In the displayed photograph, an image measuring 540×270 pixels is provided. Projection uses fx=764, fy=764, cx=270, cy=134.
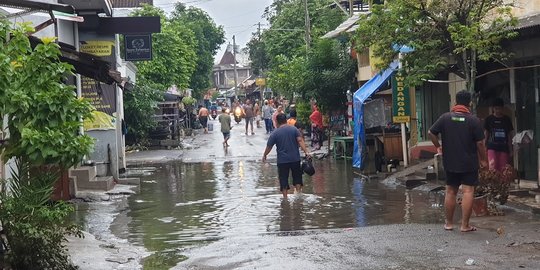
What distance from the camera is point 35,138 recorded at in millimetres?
7223

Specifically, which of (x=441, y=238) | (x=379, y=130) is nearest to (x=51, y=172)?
(x=441, y=238)

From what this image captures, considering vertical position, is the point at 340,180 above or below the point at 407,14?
below

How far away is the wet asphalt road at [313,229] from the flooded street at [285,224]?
0.05 feet

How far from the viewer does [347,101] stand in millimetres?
28766

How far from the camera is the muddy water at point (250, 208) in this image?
1142 cm

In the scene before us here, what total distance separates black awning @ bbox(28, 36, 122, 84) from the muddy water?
8.66ft

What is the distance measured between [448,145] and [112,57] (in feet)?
46.9

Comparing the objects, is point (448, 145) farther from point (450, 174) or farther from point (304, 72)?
point (304, 72)

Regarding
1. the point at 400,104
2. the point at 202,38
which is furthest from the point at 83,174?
the point at 202,38

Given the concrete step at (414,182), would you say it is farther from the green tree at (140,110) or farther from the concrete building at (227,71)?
the concrete building at (227,71)

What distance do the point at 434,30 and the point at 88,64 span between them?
637cm

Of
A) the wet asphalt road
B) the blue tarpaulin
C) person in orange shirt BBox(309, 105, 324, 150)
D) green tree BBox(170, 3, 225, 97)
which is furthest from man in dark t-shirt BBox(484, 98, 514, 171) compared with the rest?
green tree BBox(170, 3, 225, 97)

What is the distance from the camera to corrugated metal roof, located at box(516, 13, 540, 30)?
12.8 metres

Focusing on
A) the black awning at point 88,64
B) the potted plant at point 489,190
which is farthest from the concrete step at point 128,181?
the potted plant at point 489,190
